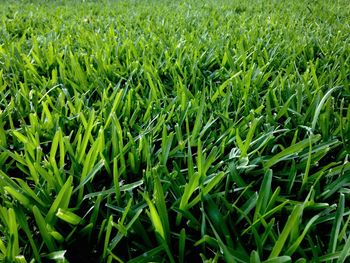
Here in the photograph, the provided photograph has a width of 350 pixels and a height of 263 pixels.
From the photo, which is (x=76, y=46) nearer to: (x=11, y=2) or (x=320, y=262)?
(x=320, y=262)

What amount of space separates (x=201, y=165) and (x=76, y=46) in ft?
4.95

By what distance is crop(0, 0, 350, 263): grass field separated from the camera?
0.76 meters

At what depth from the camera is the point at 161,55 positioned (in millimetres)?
1799

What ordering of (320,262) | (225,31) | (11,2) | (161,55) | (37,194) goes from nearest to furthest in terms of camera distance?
(320,262)
(37,194)
(161,55)
(225,31)
(11,2)

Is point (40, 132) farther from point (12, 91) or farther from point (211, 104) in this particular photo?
point (211, 104)

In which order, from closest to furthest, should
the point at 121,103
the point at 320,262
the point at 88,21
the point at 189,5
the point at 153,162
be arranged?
the point at 320,262 < the point at 153,162 < the point at 121,103 < the point at 88,21 < the point at 189,5

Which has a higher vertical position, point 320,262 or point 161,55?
point 161,55

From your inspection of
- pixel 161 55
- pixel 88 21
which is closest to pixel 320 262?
pixel 161 55

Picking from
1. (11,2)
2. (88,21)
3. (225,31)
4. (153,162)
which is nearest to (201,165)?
(153,162)

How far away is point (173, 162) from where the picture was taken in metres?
0.93

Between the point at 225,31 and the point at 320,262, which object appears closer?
the point at 320,262

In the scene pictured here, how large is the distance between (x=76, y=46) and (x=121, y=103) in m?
0.99

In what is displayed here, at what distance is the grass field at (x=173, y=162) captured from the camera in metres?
0.76

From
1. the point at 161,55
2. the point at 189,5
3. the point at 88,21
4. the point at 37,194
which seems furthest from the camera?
the point at 189,5
